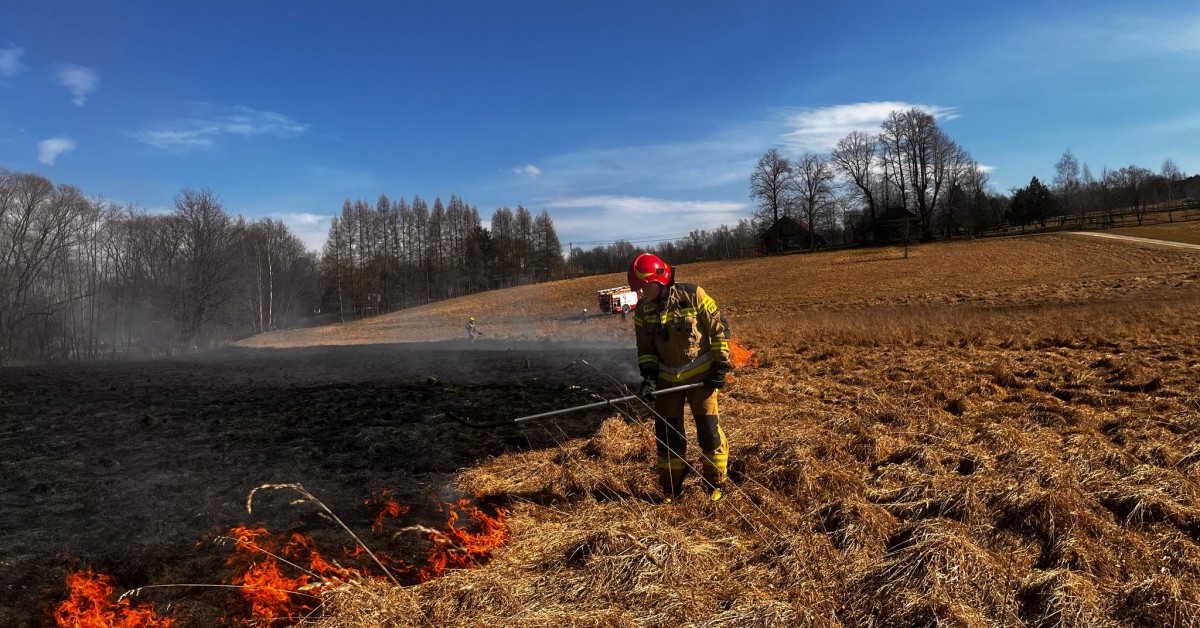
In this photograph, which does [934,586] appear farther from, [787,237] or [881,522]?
[787,237]

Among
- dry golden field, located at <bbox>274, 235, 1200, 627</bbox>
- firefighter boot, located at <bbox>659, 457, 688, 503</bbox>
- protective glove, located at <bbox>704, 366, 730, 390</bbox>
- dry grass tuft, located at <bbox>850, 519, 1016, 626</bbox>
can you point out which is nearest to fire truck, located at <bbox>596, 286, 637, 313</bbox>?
dry golden field, located at <bbox>274, 235, 1200, 627</bbox>

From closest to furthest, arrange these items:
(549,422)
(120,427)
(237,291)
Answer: (549,422)
(120,427)
(237,291)

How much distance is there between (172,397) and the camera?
1161 centimetres

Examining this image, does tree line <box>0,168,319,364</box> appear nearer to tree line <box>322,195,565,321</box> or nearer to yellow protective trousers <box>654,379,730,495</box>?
tree line <box>322,195,565,321</box>

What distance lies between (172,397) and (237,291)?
38728 millimetres

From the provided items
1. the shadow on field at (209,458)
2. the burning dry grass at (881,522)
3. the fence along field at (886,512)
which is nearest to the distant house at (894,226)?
the fence along field at (886,512)

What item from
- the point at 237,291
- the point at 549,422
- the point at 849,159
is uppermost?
the point at 849,159

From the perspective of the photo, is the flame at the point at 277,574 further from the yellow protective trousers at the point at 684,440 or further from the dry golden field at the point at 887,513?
the yellow protective trousers at the point at 684,440

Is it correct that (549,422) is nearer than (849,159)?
Yes

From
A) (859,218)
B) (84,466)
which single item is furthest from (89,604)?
(859,218)

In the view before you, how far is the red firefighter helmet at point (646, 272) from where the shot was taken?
15.6ft

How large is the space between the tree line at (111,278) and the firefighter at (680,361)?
42604 mm

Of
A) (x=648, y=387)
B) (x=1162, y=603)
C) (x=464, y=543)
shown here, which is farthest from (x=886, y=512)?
(x=464, y=543)

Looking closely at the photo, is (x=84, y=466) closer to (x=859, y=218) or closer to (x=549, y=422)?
(x=549, y=422)
